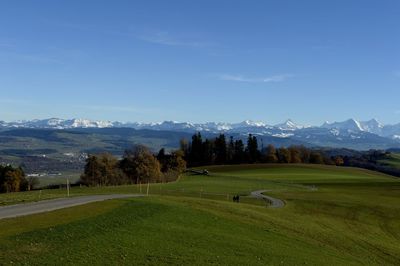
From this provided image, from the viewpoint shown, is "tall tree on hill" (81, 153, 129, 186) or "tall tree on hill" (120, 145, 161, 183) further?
"tall tree on hill" (120, 145, 161, 183)

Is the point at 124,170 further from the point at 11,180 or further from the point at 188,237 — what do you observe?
the point at 188,237

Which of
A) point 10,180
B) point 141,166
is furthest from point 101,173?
point 10,180

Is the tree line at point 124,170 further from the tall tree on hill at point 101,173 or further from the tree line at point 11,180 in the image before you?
the tree line at point 11,180

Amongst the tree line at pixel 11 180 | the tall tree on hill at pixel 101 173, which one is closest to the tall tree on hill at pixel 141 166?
the tall tree on hill at pixel 101 173

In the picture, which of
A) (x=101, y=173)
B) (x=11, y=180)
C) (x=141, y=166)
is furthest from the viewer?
(x=141, y=166)

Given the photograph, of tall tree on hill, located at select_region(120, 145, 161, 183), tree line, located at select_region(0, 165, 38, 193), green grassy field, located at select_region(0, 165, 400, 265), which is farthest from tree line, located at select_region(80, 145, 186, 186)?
green grassy field, located at select_region(0, 165, 400, 265)

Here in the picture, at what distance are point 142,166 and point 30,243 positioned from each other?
129594mm

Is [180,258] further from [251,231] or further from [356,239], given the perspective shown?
[356,239]

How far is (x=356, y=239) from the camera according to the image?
163ft

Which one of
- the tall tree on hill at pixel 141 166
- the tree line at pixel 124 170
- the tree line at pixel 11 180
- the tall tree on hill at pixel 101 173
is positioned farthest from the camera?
the tall tree on hill at pixel 141 166

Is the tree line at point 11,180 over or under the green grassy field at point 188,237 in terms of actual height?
under

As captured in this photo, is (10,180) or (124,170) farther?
(124,170)

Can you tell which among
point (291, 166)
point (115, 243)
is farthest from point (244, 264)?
point (291, 166)

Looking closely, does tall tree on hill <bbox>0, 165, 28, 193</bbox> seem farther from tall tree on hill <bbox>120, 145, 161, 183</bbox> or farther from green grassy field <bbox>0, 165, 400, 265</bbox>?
green grassy field <bbox>0, 165, 400, 265</bbox>
